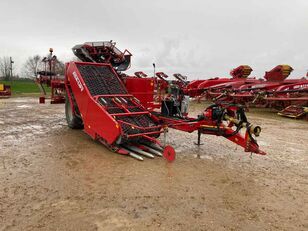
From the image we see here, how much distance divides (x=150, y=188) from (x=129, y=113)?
6.57 ft

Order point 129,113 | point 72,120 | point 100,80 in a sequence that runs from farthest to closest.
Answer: point 72,120 < point 100,80 < point 129,113

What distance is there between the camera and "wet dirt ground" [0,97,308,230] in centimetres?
290

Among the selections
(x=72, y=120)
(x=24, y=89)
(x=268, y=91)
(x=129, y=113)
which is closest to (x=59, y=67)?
(x=72, y=120)

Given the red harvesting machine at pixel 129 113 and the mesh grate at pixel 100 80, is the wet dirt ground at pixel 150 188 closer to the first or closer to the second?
the red harvesting machine at pixel 129 113

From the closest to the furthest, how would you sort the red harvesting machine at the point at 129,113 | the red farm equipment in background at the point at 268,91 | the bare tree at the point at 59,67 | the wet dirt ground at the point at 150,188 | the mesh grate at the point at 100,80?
the wet dirt ground at the point at 150,188
the red harvesting machine at the point at 129,113
the mesh grate at the point at 100,80
the bare tree at the point at 59,67
the red farm equipment in background at the point at 268,91

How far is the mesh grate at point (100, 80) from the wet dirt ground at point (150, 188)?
1.15 metres

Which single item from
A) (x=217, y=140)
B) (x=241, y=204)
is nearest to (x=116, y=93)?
(x=217, y=140)

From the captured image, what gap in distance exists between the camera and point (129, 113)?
544 cm

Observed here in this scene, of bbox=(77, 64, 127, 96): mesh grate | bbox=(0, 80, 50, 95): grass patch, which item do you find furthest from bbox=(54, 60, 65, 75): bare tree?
bbox=(0, 80, 50, 95): grass patch

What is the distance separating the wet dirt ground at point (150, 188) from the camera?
2.90m

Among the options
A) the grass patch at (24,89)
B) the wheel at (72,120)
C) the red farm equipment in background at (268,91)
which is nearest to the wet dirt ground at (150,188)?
the wheel at (72,120)

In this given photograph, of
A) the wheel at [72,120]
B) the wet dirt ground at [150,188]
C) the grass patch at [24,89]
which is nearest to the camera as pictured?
the wet dirt ground at [150,188]

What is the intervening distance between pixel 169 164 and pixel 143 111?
1.51 m

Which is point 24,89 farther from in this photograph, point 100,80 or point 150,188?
point 150,188
